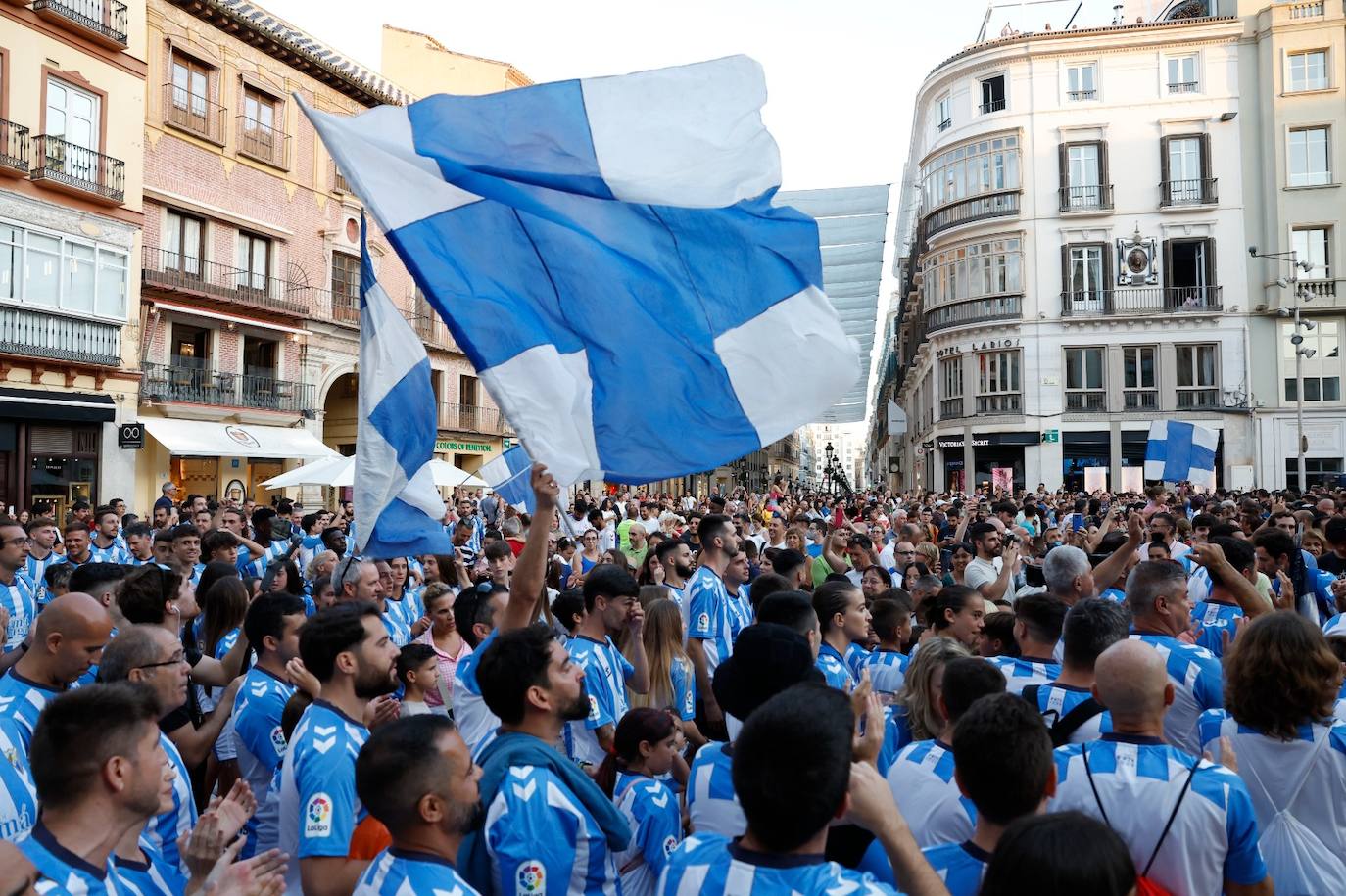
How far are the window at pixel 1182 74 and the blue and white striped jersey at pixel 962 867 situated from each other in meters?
40.3

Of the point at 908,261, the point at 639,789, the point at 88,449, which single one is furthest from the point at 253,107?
the point at 908,261

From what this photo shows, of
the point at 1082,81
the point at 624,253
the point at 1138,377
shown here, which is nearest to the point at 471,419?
the point at 1138,377

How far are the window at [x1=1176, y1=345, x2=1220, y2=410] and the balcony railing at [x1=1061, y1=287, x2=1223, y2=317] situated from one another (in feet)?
4.81

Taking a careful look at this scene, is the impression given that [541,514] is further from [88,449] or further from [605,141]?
[88,449]

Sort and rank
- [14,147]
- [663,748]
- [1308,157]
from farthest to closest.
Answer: [1308,157], [14,147], [663,748]

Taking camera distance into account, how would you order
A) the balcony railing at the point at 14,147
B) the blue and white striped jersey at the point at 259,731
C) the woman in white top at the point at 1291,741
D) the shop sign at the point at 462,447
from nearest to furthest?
the woman in white top at the point at 1291,741, the blue and white striped jersey at the point at 259,731, the balcony railing at the point at 14,147, the shop sign at the point at 462,447

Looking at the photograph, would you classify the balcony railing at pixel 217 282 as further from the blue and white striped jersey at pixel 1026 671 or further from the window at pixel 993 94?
the window at pixel 993 94

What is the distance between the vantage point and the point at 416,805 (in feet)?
9.07

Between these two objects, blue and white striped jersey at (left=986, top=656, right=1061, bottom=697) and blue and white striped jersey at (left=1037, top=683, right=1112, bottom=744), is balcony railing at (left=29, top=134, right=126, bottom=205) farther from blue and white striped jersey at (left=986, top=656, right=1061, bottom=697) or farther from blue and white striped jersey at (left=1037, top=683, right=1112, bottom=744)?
→ blue and white striped jersey at (left=1037, top=683, right=1112, bottom=744)

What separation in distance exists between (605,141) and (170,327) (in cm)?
2391

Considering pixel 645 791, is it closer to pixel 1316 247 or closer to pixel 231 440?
pixel 231 440

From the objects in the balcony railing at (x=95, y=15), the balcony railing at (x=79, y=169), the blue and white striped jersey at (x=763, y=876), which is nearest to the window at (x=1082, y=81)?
the balcony railing at (x=95, y=15)

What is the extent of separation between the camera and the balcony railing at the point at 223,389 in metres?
25.1

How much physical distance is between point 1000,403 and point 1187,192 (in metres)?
9.80
